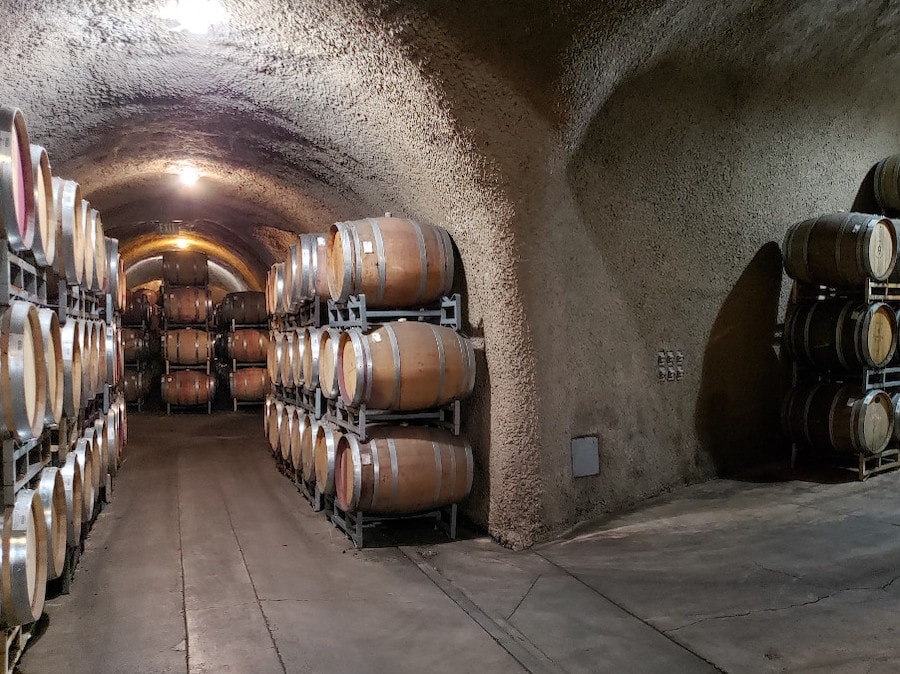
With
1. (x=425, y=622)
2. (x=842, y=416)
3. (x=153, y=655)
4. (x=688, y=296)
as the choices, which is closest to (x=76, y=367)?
(x=153, y=655)

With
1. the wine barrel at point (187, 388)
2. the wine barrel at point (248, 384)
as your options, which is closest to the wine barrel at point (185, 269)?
the wine barrel at point (187, 388)

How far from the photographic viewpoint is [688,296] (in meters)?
6.48

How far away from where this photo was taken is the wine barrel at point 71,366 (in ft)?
13.2

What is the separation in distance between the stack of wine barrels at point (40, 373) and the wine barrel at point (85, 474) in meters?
0.01

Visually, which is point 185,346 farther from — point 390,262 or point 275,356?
point 390,262

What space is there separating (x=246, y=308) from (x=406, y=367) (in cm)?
907

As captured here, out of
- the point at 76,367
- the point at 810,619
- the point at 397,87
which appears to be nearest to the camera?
the point at 810,619

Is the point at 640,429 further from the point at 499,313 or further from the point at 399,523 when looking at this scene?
the point at 399,523

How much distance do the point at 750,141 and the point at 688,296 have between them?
5.28ft

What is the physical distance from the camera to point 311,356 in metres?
6.66

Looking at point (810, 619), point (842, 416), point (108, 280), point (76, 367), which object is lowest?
point (810, 619)

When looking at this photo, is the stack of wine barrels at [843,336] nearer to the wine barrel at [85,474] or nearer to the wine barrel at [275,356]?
the wine barrel at [275,356]

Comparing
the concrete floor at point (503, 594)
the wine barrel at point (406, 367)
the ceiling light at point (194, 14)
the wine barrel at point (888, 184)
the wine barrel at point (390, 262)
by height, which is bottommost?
the concrete floor at point (503, 594)

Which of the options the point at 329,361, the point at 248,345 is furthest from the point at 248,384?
the point at 329,361
